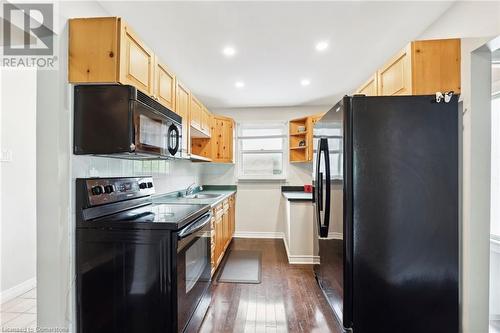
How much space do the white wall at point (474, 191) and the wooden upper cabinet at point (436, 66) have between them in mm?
60

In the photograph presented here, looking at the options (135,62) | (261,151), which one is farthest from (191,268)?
(261,151)

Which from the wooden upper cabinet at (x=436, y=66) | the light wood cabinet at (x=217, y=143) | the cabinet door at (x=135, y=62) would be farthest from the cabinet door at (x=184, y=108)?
the wooden upper cabinet at (x=436, y=66)

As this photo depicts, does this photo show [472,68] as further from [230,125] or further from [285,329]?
[230,125]

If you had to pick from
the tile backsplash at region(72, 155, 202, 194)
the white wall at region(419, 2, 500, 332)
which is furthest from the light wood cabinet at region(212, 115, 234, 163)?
the white wall at region(419, 2, 500, 332)

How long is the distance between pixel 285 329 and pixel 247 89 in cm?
302

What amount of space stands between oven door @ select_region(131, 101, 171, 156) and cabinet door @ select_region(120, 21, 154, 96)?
0.19 meters

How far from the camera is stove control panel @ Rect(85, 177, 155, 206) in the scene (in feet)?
5.06

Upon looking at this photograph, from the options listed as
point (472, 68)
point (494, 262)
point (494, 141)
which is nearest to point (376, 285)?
point (494, 262)

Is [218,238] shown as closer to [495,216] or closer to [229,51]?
[229,51]

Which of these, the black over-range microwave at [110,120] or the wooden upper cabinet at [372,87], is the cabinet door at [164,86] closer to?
the black over-range microwave at [110,120]

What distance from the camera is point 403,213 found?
5.44 ft

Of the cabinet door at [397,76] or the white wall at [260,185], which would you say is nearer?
the cabinet door at [397,76]

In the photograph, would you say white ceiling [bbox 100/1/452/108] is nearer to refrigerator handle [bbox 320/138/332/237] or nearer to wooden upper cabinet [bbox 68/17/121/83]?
wooden upper cabinet [bbox 68/17/121/83]

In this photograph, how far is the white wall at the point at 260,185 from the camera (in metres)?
4.64
